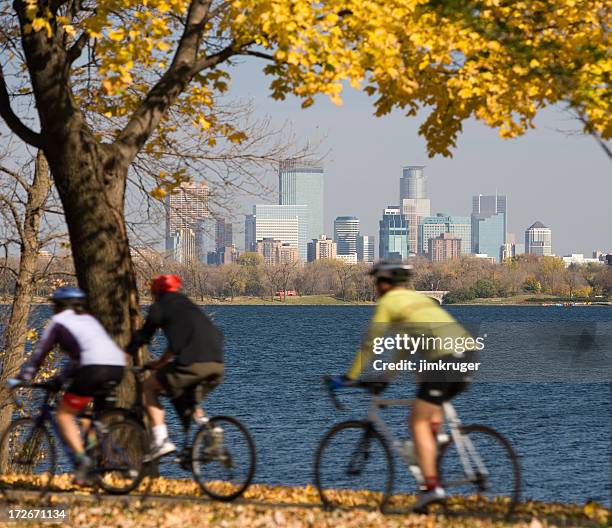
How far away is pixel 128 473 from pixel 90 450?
0.39 m

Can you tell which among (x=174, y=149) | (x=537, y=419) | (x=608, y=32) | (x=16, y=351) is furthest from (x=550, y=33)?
(x=537, y=419)

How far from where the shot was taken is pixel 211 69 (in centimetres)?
1345

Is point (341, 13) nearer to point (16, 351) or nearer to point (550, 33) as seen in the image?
point (550, 33)

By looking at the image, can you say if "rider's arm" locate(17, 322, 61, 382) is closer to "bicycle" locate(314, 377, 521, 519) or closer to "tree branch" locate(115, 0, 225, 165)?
"bicycle" locate(314, 377, 521, 519)

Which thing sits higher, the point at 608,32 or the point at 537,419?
the point at 608,32

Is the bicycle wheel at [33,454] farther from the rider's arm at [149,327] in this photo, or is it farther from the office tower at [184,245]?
the office tower at [184,245]

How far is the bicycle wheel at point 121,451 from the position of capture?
903cm

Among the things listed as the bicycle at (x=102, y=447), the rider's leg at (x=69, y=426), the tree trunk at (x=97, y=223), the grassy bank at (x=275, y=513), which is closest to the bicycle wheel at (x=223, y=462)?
the grassy bank at (x=275, y=513)

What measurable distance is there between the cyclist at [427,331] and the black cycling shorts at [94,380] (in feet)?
6.14

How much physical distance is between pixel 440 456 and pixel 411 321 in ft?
3.92

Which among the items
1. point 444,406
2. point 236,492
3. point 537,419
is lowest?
point 537,419

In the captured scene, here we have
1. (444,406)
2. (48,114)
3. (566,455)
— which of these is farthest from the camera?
(566,455)

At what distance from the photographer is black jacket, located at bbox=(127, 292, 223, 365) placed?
8.77 metres

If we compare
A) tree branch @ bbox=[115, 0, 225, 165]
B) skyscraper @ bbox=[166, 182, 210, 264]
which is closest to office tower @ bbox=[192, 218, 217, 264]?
skyscraper @ bbox=[166, 182, 210, 264]
